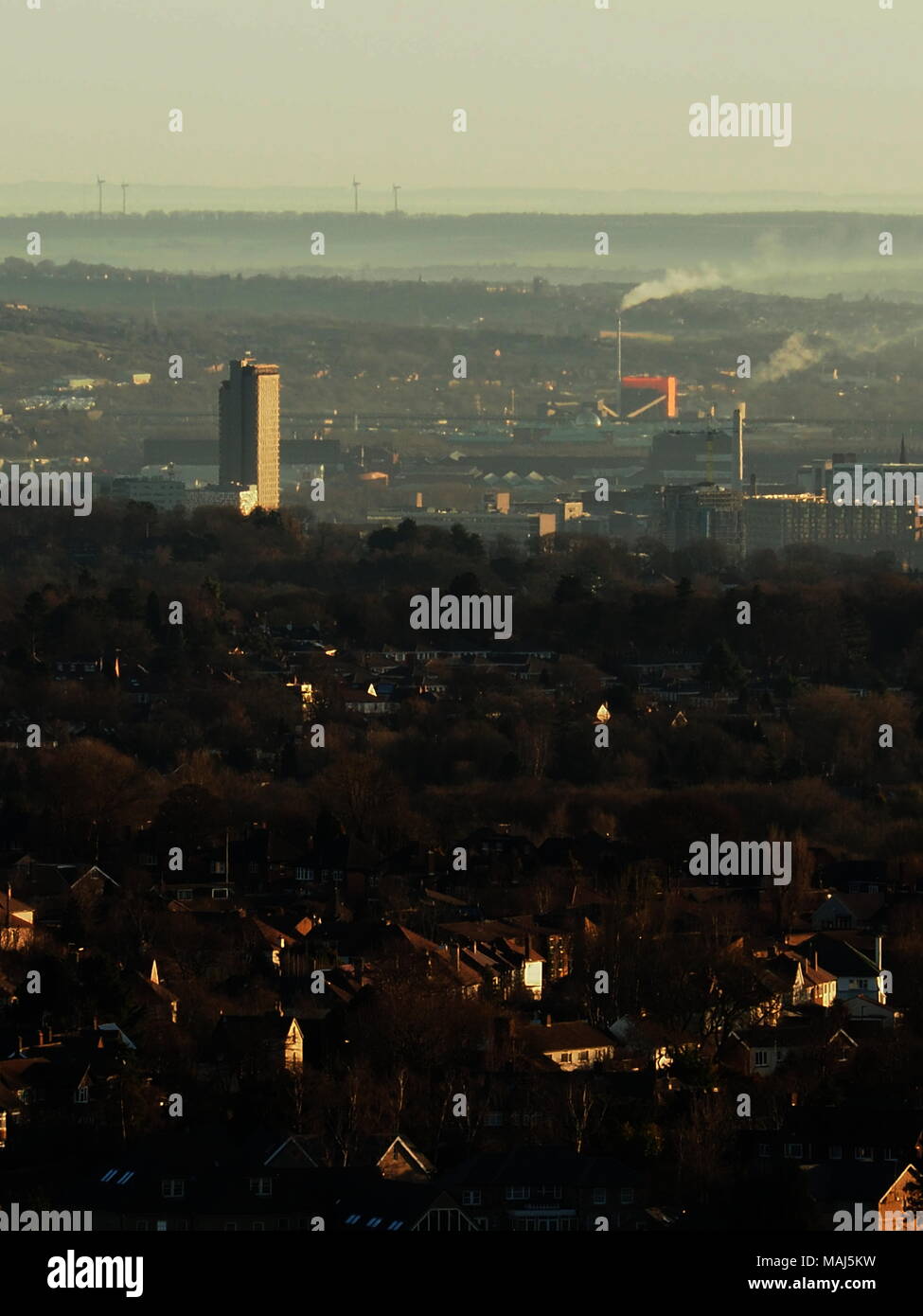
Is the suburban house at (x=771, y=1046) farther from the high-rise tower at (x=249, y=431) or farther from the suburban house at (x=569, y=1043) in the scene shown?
the high-rise tower at (x=249, y=431)

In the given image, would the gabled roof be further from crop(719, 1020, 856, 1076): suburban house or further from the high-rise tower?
the high-rise tower

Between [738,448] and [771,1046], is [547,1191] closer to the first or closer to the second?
[771,1046]

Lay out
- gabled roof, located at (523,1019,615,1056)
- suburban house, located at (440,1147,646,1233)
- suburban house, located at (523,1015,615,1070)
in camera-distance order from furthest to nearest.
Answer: gabled roof, located at (523,1019,615,1056)
suburban house, located at (523,1015,615,1070)
suburban house, located at (440,1147,646,1233)

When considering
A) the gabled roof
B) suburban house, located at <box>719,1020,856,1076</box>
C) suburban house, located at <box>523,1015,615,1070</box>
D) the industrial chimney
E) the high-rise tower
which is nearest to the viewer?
suburban house, located at <box>523,1015,615,1070</box>

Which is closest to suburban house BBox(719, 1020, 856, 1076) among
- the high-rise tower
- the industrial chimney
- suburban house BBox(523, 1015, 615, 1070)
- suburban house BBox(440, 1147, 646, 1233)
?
suburban house BBox(523, 1015, 615, 1070)

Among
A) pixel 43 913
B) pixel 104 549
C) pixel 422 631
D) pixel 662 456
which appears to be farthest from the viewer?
pixel 662 456

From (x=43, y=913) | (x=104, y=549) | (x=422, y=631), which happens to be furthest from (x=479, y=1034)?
(x=104, y=549)
